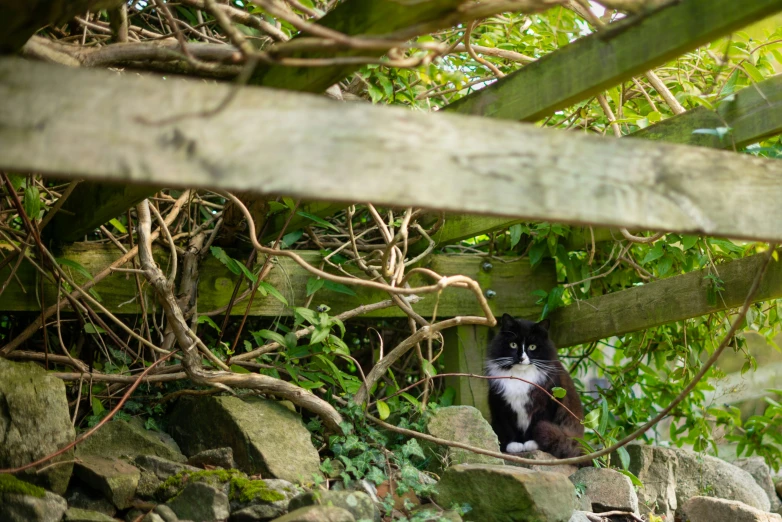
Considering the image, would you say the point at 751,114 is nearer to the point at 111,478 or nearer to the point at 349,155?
the point at 349,155

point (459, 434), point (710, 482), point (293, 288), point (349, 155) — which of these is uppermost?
point (349, 155)

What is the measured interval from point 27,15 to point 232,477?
171 cm

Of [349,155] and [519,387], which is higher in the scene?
[349,155]

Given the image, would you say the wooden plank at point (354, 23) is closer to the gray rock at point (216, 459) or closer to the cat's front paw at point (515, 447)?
the gray rock at point (216, 459)

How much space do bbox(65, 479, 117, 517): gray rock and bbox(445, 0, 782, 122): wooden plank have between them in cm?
180

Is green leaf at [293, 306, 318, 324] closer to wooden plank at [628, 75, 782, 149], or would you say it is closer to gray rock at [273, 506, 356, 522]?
gray rock at [273, 506, 356, 522]

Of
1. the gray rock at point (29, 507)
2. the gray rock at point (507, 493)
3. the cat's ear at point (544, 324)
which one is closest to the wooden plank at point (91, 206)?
the gray rock at point (29, 507)

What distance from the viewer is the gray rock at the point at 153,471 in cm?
265

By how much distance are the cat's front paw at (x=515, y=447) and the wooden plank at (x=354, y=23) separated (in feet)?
9.02

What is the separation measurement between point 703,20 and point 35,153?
136 centimetres

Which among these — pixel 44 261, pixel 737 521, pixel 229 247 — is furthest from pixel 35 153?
pixel 737 521

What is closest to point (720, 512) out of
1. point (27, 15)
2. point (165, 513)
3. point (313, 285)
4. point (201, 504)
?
point (313, 285)

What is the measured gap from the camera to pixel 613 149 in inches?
61.0

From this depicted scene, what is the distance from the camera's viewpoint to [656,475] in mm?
4125
